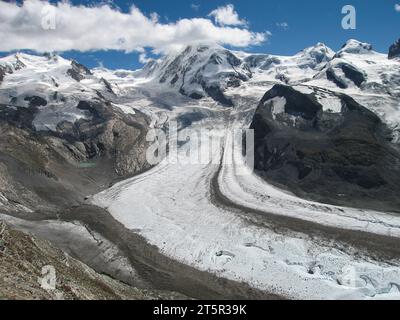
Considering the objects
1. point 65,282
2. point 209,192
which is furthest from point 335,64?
→ point 65,282

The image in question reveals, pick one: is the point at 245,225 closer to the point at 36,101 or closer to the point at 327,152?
the point at 327,152

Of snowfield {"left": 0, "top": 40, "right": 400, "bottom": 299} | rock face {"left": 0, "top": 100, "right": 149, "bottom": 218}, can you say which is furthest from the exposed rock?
snowfield {"left": 0, "top": 40, "right": 400, "bottom": 299}

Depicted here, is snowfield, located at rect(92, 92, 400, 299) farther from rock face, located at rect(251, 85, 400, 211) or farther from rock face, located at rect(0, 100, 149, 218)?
rock face, located at rect(0, 100, 149, 218)

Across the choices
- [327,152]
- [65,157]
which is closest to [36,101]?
[65,157]

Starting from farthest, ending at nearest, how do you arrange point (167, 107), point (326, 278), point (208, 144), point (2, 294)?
point (167, 107), point (208, 144), point (326, 278), point (2, 294)

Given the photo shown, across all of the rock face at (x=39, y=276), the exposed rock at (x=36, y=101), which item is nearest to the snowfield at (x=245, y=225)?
the rock face at (x=39, y=276)
